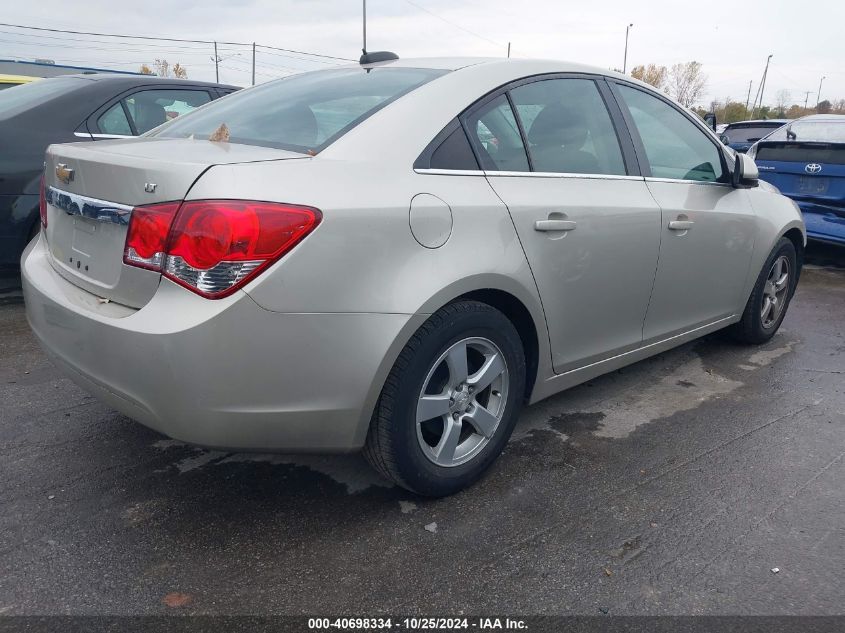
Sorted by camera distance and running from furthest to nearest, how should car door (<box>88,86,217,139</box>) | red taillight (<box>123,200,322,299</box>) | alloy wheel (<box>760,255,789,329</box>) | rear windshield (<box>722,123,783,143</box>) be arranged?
rear windshield (<box>722,123,783,143</box>), car door (<box>88,86,217,139</box>), alloy wheel (<box>760,255,789,329</box>), red taillight (<box>123,200,322,299</box>)

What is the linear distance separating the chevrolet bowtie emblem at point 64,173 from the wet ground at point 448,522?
1.10 m

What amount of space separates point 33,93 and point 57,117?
18.6 inches

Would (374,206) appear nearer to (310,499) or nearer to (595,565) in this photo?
(310,499)

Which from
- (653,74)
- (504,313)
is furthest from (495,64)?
(653,74)

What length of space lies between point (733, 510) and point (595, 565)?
2.27ft

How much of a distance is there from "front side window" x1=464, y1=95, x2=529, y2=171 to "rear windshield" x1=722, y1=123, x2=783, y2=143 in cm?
1061

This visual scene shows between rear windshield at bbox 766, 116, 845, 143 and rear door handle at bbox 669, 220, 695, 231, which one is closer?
rear door handle at bbox 669, 220, 695, 231

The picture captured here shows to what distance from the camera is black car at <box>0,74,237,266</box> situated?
15.0 ft

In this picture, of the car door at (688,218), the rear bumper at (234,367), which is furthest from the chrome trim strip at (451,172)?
the car door at (688,218)

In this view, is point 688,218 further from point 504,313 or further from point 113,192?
point 113,192

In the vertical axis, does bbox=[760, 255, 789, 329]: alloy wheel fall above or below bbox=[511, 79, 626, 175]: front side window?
below

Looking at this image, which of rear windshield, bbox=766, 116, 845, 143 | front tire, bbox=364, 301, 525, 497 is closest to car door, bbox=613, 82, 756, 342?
front tire, bbox=364, 301, 525, 497

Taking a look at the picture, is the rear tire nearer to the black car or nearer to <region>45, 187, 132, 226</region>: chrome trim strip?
<region>45, 187, 132, 226</region>: chrome trim strip

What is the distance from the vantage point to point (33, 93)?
514 centimetres
